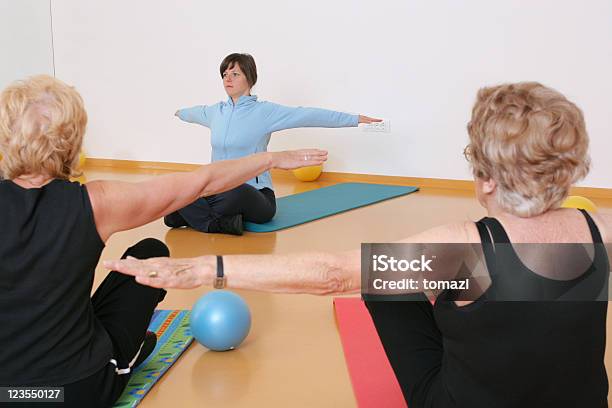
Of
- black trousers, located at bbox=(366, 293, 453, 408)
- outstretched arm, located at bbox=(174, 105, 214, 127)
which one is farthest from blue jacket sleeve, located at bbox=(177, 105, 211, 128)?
black trousers, located at bbox=(366, 293, 453, 408)

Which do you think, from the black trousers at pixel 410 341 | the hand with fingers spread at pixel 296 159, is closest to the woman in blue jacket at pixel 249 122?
the hand with fingers spread at pixel 296 159

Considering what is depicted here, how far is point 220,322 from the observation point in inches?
98.7

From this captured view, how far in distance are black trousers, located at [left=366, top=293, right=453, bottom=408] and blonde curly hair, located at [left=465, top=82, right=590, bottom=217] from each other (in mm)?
415

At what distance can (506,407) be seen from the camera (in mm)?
1551

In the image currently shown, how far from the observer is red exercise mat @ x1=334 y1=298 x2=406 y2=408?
221 cm

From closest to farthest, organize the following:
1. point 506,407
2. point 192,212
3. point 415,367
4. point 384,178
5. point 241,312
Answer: point 506,407 < point 415,367 < point 241,312 < point 192,212 < point 384,178

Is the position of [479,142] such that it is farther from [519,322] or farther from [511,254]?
[519,322]

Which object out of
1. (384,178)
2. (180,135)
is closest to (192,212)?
(384,178)

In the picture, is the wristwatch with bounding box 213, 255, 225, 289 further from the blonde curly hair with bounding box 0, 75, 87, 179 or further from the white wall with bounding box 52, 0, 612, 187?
the white wall with bounding box 52, 0, 612, 187

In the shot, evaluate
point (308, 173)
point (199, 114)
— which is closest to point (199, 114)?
point (199, 114)

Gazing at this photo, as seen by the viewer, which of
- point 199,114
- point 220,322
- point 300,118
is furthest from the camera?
point 199,114

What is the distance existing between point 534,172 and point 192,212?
313cm

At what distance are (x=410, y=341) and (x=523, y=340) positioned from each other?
15.4 inches

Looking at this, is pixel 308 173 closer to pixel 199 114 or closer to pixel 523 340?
pixel 199 114
